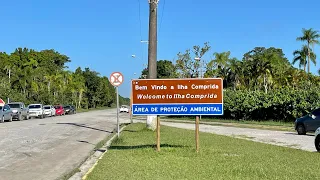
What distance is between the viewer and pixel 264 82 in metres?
64.0

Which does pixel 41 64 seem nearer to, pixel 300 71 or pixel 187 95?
pixel 300 71

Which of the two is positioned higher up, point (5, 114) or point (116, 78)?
point (116, 78)

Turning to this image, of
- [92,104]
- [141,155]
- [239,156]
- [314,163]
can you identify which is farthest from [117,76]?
[92,104]

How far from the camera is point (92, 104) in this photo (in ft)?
422

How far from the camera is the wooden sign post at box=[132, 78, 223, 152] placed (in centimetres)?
1310

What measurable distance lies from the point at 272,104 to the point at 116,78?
75.7ft

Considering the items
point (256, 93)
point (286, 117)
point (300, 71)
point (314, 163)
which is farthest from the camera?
point (300, 71)

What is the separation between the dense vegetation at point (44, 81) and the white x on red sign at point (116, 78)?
139ft

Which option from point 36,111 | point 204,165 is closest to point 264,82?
point 36,111

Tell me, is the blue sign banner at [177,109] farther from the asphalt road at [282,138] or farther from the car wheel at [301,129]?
the car wheel at [301,129]

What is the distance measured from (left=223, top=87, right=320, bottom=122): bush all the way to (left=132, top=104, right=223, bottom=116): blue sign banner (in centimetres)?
2363

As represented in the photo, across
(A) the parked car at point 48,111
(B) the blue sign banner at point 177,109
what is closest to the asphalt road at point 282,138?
(B) the blue sign banner at point 177,109

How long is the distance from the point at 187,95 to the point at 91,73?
399 ft

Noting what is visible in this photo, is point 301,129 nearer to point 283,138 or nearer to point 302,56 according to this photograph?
point 283,138
